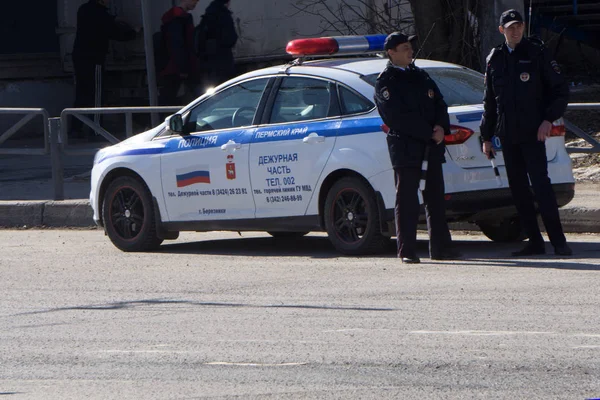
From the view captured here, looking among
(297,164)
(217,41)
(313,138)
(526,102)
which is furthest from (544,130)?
(217,41)

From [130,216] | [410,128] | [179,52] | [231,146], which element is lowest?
[130,216]

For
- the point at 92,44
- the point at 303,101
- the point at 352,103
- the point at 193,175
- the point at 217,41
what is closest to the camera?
the point at 352,103

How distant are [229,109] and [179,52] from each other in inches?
303

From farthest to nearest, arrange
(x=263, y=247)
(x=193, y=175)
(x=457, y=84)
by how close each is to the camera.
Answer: (x=263, y=247) → (x=193, y=175) → (x=457, y=84)

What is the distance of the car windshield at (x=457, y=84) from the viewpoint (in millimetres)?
9977

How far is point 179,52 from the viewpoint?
60.0 feet

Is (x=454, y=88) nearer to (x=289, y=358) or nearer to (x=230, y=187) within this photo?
(x=230, y=187)

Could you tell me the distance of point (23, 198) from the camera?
14.4 metres

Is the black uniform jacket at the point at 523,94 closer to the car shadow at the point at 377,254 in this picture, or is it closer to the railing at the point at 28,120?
the car shadow at the point at 377,254

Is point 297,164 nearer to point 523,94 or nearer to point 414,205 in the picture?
point 414,205

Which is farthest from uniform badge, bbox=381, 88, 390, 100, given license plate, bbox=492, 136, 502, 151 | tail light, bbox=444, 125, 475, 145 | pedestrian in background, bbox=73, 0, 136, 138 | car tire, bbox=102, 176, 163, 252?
pedestrian in background, bbox=73, 0, 136, 138

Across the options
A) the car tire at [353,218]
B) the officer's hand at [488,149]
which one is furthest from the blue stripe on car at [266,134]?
the officer's hand at [488,149]

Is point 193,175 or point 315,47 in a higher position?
point 315,47

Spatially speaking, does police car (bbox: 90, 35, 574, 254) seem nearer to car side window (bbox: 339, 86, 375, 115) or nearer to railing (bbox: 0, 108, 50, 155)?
car side window (bbox: 339, 86, 375, 115)
